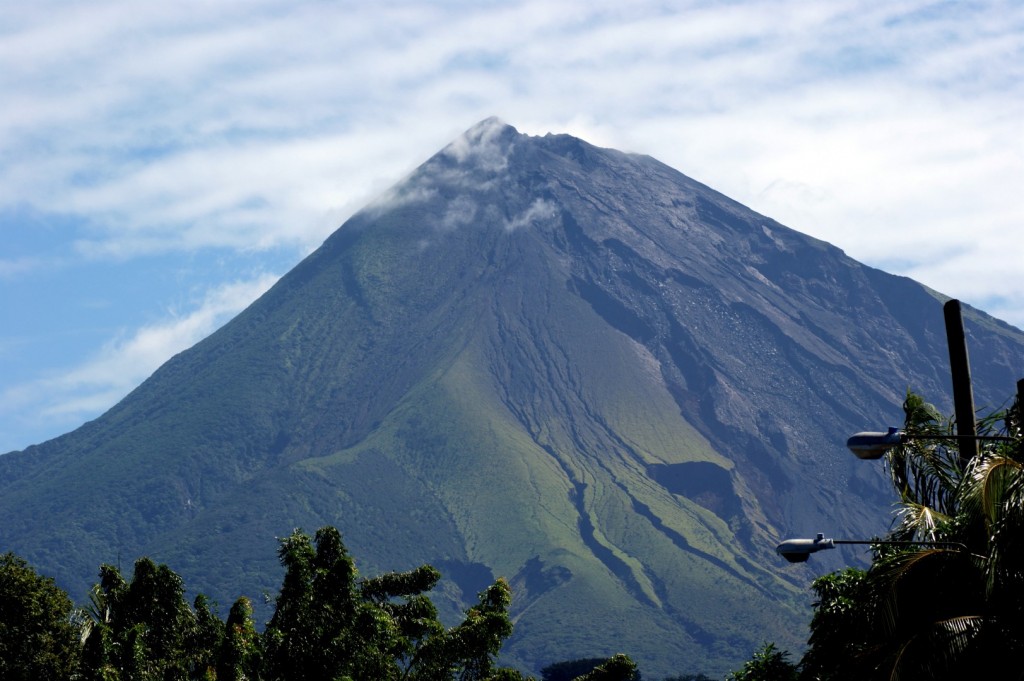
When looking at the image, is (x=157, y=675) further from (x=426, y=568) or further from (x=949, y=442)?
(x=949, y=442)

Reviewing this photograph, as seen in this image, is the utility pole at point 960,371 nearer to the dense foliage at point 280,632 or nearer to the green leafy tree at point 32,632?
the dense foliage at point 280,632

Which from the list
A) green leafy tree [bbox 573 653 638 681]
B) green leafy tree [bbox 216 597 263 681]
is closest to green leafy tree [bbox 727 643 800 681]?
green leafy tree [bbox 573 653 638 681]

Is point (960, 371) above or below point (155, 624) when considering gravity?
above

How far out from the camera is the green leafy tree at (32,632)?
38.6 m

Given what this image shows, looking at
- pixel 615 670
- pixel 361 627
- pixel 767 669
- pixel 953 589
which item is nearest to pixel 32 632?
pixel 361 627

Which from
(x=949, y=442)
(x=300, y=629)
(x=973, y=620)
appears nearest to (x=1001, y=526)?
(x=973, y=620)

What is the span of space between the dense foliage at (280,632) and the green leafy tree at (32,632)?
1.4 inches

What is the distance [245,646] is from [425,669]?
4405 mm

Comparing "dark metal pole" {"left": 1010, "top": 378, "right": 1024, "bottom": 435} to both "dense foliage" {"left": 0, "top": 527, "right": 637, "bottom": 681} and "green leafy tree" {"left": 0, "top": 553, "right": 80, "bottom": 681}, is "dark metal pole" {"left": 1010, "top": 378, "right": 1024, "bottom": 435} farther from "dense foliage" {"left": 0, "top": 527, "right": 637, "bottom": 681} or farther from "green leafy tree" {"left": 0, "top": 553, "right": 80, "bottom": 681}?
"green leafy tree" {"left": 0, "top": 553, "right": 80, "bottom": 681}

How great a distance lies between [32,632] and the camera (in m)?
39.5

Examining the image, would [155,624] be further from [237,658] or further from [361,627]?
[361,627]

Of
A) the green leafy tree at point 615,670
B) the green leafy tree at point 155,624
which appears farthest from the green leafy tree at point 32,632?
the green leafy tree at point 615,670

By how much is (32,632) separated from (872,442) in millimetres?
29603

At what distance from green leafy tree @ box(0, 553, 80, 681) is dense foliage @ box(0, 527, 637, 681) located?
0.04 metres
